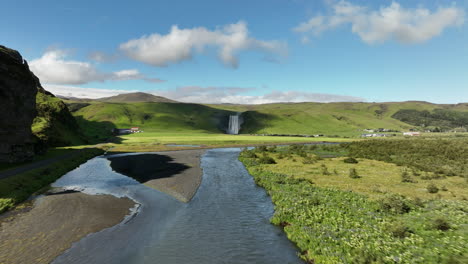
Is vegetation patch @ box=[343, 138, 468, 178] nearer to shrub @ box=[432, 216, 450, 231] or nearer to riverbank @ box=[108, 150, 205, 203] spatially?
shrub @ box=[432, 216, 450, 231]

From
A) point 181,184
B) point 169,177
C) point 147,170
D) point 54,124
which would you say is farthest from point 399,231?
point 54,124

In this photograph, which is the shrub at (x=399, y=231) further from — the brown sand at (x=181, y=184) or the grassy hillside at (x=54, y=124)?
the grassy hillside at (x=54, y=124)

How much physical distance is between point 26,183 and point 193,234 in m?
32.6

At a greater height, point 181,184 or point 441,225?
point 441,225

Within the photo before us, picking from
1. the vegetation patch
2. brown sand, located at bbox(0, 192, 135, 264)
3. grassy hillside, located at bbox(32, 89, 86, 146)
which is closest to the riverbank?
brown sand, located at bbox(0, 192, 135, 264)

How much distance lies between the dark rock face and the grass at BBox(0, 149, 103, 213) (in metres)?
7.60

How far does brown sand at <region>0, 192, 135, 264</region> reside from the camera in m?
19.0

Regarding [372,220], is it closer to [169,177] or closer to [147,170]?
[169,177]

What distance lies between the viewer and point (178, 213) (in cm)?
2864

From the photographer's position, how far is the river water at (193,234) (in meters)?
18.8

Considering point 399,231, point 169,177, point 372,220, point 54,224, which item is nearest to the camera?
point 399,231

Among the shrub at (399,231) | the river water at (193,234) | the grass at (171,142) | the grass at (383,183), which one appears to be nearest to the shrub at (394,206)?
the grass at (383,183)

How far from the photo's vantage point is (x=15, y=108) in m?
51.6

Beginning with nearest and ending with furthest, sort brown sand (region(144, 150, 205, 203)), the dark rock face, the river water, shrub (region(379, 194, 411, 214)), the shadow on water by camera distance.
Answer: the river water → shrub (region(379, 194, 411, 214)) → brown sand (region(144, 150, 205, 203)) → the dark rock face → the shadow on water
